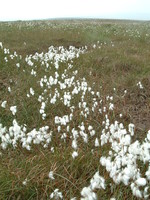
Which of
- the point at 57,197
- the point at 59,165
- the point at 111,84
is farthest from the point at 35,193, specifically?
the point at 111,84

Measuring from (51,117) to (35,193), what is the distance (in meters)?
3.03

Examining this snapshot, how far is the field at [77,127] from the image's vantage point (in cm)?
355

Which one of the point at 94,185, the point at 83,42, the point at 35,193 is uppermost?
the point at 83,42

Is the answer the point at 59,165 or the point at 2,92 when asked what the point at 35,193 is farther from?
the point at 2,92

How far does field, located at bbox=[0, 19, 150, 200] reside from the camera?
3.55 m

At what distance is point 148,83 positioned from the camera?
830cm

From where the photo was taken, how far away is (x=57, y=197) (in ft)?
11.3

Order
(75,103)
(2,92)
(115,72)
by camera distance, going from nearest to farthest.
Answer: (75,103) → (2,92) → (115,72)

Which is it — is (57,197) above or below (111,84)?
below

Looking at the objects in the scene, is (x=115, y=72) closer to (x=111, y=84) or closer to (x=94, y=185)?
(x=111, y=84)

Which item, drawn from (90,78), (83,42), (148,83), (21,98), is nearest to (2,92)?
(21,98)

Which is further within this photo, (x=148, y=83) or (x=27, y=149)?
(x=148, y=83)

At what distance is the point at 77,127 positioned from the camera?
609 centimetres

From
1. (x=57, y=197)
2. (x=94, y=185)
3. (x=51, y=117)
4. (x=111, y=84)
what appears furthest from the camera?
(x=111, y=84)
